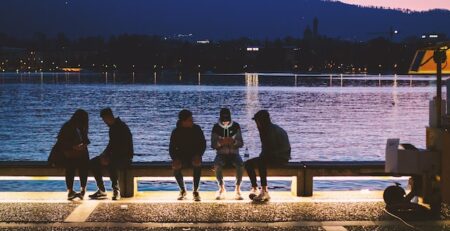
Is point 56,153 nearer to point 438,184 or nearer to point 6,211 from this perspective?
point 6,211

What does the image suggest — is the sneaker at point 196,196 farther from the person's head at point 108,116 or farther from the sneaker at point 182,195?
the person's head at point 108,116

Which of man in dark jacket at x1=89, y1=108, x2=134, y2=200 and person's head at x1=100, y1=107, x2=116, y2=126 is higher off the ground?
person's head at x1=100, y1=107, x2=116, y2=126

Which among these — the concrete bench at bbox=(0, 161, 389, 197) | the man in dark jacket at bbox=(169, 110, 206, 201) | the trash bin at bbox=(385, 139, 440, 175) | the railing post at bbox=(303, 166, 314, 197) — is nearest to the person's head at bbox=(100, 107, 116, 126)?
the concrete bench at bbox=(0, 161, 389, 197)

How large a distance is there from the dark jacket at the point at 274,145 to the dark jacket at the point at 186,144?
90 cm

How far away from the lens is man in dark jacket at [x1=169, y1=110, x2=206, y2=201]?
10859 mm

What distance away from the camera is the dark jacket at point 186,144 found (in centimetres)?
1099

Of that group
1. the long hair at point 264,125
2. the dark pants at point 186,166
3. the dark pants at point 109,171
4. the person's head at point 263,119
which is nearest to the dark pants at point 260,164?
the long hair at point 264,125

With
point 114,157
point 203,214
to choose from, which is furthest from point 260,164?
Answer: point 114,157

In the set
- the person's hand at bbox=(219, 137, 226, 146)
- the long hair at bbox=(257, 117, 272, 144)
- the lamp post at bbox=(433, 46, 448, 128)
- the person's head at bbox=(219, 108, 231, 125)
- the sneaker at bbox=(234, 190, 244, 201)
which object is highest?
the lamp post at bbox=(433, 46, 448, 128)

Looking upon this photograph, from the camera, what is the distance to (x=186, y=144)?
11.0 m

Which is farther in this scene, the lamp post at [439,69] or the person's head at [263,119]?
the person's head at [263,119]

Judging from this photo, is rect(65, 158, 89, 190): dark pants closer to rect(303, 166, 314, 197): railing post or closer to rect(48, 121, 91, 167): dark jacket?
rect(48, 121, 91, 167): dark jacket

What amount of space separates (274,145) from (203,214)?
6.00 feet

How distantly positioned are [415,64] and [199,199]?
395cm
